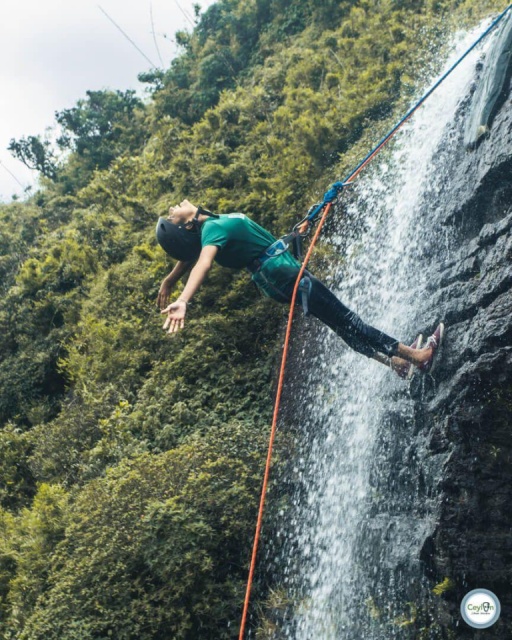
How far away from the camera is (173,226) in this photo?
5.32 m

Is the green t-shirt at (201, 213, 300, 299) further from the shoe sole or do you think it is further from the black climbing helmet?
the shoe sole

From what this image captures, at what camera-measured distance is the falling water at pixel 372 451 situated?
18.0 feet

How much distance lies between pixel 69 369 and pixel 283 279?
20.0 ft

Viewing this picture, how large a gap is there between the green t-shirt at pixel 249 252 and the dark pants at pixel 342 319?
0.20 ft

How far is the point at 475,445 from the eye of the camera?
4.83 m

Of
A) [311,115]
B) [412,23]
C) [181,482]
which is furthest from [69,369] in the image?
[412,23]

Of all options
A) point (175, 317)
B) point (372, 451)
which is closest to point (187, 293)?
point (175, 317)

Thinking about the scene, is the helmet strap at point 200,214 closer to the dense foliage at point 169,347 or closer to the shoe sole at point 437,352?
the shoe sole at point 437,352

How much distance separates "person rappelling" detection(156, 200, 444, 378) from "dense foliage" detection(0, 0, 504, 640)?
182 centimetres

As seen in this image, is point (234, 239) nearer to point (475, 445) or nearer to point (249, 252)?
point (249, 252)

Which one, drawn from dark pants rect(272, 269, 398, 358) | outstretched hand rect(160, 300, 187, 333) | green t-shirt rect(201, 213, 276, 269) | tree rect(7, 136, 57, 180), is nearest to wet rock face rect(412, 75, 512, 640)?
dark pants rect(272, 269, 398, 358)

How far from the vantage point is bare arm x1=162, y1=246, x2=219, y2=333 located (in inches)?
169

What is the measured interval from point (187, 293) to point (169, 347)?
4.59 m

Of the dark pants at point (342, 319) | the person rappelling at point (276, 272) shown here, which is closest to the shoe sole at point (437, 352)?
the person rappelling at point (276, 272)
